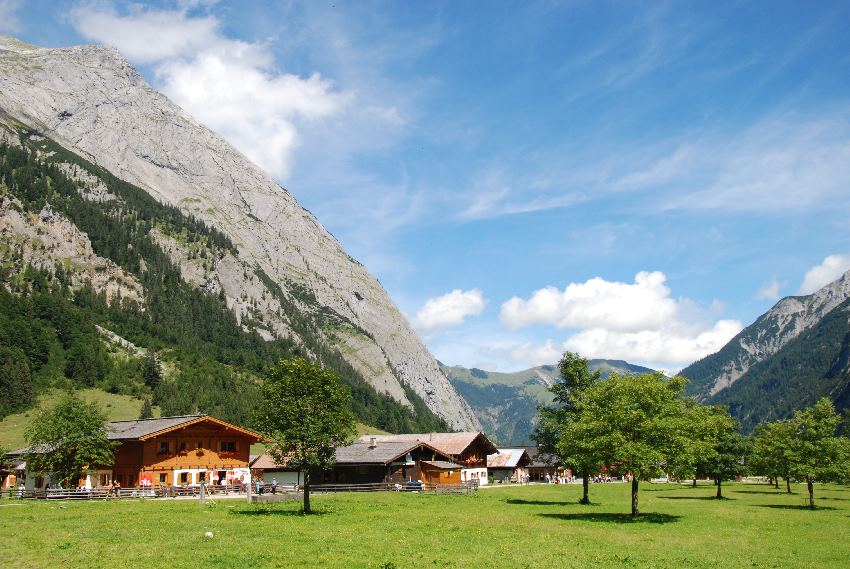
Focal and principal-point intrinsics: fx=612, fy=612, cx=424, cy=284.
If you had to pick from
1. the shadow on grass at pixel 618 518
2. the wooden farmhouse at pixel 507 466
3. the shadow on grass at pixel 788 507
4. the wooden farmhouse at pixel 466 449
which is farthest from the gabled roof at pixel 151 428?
the wooden farmhouse at pixel 507 466

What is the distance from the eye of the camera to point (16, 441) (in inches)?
4540

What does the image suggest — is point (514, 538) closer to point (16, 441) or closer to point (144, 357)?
point (16, 441)

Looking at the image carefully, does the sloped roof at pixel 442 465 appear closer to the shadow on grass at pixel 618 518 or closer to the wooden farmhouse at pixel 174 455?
the wooden farmhouse at pixel 174 455

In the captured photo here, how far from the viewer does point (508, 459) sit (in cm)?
12731

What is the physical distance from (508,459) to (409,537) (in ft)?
328

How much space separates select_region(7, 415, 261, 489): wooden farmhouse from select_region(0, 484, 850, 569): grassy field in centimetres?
2324

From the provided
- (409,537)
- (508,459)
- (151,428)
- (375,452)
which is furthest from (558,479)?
(409,537)

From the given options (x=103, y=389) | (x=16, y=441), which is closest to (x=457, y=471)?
(x=16, y=441)

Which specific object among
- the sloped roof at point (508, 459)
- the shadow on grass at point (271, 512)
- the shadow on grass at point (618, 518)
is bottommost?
the sloped roof at point (508, 459)

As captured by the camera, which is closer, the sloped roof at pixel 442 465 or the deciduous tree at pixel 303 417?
the deciduous tree at pixel 303 417

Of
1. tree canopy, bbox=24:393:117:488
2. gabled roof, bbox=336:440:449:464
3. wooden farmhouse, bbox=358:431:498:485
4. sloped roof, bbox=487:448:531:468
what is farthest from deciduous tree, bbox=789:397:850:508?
tree canopy, bbox=24:393:117:488

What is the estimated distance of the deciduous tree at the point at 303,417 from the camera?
43.8 m

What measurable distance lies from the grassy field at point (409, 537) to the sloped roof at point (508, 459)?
3025 inches

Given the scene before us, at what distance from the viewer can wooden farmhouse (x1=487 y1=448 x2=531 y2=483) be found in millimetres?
125250
